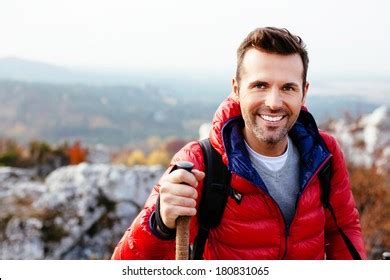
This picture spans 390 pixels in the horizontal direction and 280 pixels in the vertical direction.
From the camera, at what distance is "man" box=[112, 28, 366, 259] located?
1772 millimetres

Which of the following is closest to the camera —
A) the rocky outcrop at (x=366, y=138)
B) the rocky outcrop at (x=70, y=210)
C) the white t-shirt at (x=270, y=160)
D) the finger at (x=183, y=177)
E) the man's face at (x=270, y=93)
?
the finger at (x=183, y=177)

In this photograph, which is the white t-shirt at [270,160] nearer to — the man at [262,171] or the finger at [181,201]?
the man at [262,171]

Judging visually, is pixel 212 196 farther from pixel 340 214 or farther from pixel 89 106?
pixel 89 106

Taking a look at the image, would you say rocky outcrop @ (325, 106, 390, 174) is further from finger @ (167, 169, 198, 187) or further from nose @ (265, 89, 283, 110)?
finger @ (167, 169, 198, 187)

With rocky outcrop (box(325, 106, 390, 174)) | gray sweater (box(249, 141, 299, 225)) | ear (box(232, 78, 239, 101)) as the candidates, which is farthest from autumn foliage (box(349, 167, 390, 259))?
ear (box(232, 78, 239, 101))

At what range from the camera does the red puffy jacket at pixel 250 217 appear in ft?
5.69

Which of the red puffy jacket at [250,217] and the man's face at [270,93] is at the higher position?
the man's face at [270,93]

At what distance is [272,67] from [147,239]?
708 millimetres

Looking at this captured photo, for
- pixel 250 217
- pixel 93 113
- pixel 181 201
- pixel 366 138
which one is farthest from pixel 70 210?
pixel 93 113

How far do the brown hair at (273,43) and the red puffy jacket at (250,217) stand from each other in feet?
0.70

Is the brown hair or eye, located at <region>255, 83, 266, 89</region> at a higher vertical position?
the brown hair

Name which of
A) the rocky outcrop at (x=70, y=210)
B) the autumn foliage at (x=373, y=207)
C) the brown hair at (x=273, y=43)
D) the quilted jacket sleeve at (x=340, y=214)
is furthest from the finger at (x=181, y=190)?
the autumn foliage at (x=373, y=207)

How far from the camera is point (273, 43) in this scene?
180 centimetres

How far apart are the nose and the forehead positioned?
0.04 m
